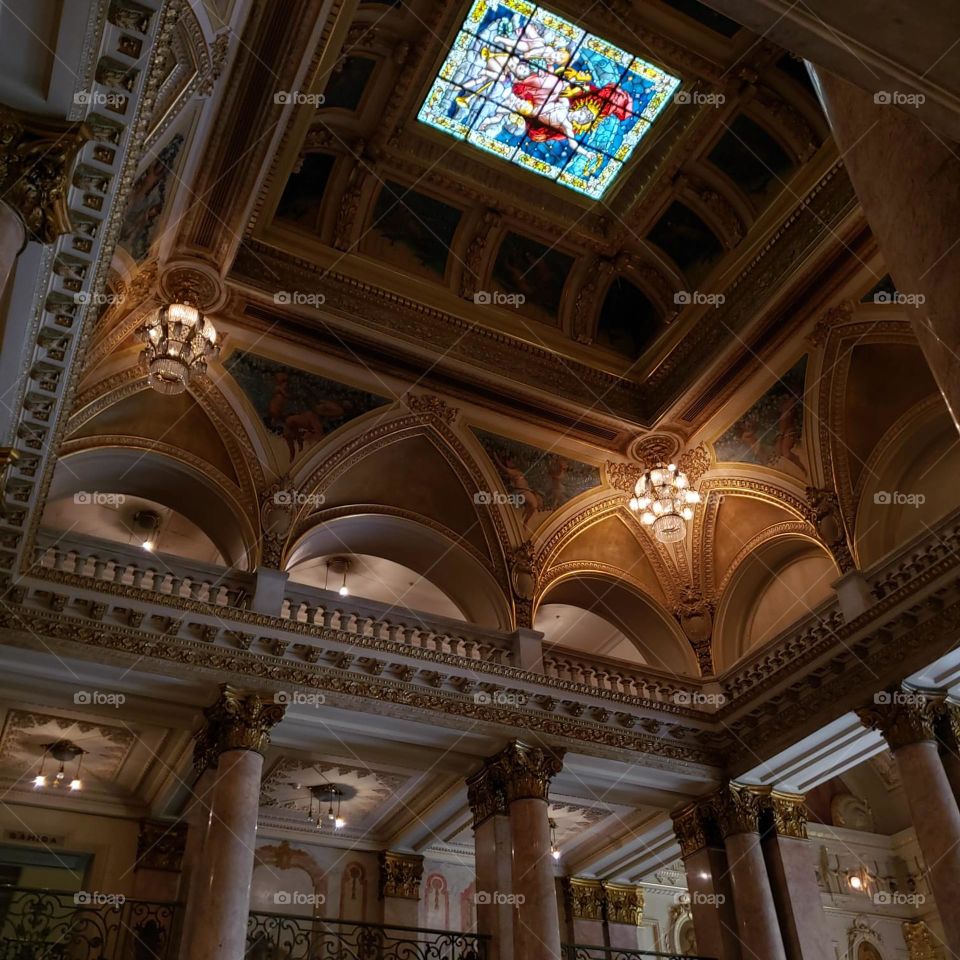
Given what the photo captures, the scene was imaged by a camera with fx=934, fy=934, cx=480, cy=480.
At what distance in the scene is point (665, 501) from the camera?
10.9m

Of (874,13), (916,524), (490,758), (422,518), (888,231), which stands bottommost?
(888,231)

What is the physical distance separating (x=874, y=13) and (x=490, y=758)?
8886 millimetres

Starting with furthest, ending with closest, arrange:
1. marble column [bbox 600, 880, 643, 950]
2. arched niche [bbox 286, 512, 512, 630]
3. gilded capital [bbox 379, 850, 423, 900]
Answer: marble column [bbox 600, 880, 643, 950], gilded capital [bbox 379, 850, 423, 900], arched niche [bbox 286, 512, 512, 630]

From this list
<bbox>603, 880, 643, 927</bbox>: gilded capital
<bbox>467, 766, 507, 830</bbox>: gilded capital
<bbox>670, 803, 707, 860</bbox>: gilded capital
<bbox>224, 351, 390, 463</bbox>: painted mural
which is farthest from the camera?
<bbox>603, 880, 643, 927</bbox>: gilded capital

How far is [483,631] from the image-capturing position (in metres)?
11.4

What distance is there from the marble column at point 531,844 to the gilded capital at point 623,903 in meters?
4.03

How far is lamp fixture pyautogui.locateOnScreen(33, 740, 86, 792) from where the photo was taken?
35.3 feet

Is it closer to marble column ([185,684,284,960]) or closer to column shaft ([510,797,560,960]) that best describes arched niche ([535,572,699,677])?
column shaft ([510,797,560,960])

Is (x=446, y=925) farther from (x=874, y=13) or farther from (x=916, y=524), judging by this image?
(x=874, y=13)

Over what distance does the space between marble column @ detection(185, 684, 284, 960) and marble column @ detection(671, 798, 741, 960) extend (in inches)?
216

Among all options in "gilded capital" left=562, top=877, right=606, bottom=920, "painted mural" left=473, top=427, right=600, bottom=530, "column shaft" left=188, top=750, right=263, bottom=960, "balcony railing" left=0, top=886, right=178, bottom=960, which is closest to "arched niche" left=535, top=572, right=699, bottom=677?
"painted mural" left=473, top=427, right=600, bottom=530

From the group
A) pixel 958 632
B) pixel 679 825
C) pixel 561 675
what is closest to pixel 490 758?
pixel 561 675

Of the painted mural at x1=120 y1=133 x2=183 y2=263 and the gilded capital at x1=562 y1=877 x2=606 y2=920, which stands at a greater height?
the painted mural at x1=120 y1=133 x2=183 y2=263

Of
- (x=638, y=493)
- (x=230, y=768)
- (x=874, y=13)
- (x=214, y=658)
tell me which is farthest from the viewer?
(x=638, y=493)
